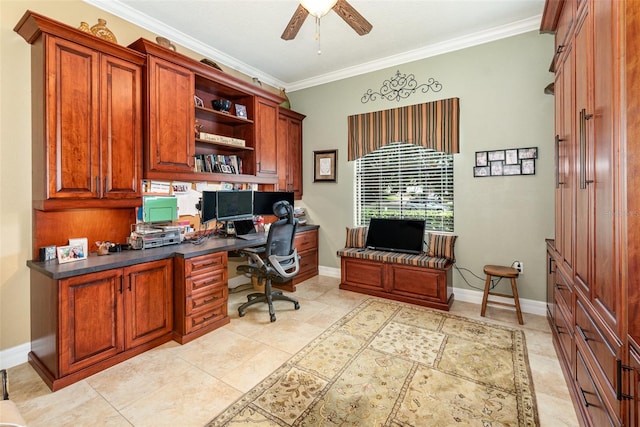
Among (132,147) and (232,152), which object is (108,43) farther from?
(232,152)

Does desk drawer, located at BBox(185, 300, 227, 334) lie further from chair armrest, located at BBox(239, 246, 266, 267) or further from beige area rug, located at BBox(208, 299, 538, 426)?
beige area rug, located at BBox(208, 299, 538, 426)

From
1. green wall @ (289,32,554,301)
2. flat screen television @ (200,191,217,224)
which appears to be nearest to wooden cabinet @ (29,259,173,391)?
flat screen television @ (200,191,217,224)

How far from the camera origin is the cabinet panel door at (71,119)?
220 cm

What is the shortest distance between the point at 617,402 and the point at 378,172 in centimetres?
342

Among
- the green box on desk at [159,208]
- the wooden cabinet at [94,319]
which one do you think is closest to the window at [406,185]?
the green box on desk at [159,208]

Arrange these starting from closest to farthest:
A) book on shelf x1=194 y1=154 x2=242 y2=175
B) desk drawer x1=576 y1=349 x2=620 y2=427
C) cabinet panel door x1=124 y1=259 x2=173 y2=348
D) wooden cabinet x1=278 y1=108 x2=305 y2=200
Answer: desk drawer x1=576 y1=349 x2=620 y2=427 < cabinet panel door x1=124 y1=259 x2=173 y2=348 < book on shelf x1=194 y1=154 x2=242 y2=175 < wooden cabinet x1=278 y1=108 x2=305 y2=200

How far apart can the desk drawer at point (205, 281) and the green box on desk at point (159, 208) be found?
2.49ft

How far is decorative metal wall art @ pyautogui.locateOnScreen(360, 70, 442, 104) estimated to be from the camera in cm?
381

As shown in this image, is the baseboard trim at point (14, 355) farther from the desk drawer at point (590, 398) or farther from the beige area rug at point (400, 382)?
the desk drawer at point (590, 398)

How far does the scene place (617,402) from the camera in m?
1.18

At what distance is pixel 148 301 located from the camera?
2500 millimetres

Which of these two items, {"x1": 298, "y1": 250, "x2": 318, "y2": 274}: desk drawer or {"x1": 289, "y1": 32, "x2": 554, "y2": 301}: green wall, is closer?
{"x1": 289, "y1": 32, "x2": 554, "y2": 301}: green wall

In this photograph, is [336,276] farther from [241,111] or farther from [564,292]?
[564,292]

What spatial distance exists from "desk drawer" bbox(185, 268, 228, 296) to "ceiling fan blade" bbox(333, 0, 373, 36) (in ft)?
8.21
